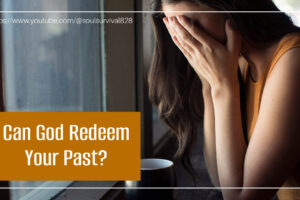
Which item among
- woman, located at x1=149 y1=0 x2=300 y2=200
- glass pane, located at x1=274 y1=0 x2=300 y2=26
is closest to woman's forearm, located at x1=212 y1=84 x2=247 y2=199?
woman, located at x1=149 y1=0 x2=300 y2=200

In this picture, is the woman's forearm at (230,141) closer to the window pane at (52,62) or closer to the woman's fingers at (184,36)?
the woman's fingers at (184,36)

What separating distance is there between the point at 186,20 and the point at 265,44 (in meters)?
0.12

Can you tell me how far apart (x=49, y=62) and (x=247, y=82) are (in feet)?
0.96

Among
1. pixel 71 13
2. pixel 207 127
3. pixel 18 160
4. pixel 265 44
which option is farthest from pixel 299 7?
pixel 18 160

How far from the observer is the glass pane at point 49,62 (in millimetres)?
404

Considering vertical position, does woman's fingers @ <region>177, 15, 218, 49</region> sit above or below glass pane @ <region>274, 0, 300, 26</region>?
below

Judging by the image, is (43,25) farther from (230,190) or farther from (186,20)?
(230,190)

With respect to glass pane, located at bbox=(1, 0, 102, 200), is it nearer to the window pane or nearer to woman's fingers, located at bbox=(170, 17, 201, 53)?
the window pane

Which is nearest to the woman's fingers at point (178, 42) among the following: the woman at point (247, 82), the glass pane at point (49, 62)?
the woman at point (247, 82)

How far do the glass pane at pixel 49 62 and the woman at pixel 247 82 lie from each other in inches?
4.8

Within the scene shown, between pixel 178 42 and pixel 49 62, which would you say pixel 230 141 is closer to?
pixel 178 42

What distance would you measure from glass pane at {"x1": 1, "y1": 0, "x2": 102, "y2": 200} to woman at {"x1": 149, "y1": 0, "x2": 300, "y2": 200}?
0.40 feet

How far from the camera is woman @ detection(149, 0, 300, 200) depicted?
1.40 feet

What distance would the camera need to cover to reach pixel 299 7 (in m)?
0.46
